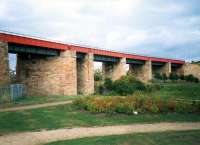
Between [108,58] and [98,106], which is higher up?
[108,58]

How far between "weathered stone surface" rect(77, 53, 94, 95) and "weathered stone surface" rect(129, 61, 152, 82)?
21320 mm

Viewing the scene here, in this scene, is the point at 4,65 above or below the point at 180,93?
above

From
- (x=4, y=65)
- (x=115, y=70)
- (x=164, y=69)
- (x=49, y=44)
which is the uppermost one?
(x=49, y=44)

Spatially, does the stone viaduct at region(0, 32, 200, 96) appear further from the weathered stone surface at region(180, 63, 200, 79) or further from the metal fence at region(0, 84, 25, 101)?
the weathered stone surface at region(180, 63, 200, 79)

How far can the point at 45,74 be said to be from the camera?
152 feet

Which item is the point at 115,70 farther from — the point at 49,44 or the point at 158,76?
the point at 49,44

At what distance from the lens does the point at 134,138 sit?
51.3ft

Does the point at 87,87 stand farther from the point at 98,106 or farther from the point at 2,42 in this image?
the point at 98,106

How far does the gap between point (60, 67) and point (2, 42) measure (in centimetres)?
1195

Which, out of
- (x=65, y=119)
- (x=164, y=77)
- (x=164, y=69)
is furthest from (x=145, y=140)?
(x=164, y=69)

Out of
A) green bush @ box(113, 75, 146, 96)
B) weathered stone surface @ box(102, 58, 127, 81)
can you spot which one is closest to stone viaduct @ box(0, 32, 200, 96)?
weathered stone surface @ box(102, 58, 127, 81)

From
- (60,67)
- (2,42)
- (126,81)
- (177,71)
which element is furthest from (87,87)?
(177,71)

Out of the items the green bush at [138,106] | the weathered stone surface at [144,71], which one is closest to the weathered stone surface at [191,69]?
the weathered stone surface at [144,71]

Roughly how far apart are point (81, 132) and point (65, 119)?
14.3 ft
